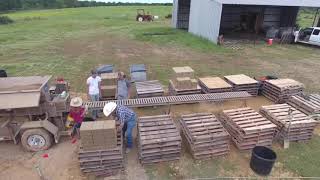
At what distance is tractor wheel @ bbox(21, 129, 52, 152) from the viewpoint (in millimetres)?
7676

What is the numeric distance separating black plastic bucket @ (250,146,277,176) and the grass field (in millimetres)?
435

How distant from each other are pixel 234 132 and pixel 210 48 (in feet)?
42.6

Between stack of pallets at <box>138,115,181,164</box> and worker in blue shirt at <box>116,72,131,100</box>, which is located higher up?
worker in blue shirt at <box>116,72,131,100</box>

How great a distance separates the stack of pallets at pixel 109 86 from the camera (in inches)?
426

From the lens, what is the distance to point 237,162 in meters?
7.50

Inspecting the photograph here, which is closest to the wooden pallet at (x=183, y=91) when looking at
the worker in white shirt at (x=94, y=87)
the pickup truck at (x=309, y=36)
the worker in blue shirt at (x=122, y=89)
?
the worker in blue shirt at (x=122, y=89)

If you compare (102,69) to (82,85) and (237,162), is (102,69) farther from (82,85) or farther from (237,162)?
(237,162)

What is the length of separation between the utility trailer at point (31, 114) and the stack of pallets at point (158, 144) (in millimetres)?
2651

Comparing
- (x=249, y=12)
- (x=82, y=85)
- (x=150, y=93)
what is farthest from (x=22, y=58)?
(x=249, y=12)

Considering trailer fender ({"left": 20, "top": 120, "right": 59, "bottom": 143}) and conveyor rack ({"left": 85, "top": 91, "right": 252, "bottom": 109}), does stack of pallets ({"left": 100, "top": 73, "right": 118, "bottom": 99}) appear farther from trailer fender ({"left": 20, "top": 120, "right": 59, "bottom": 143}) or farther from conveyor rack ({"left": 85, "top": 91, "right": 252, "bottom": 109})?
trailer fender ({"left": 20, "top": 120, "right": 59, "bottom": 143})

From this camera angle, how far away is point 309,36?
22.6m

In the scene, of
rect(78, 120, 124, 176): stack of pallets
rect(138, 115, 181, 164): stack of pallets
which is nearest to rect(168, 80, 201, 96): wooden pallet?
rect(138, 115, 181, 164): stack of pallets

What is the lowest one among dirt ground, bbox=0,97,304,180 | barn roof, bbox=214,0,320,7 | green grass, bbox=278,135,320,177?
dirt ground, bbox=0,97,304,180

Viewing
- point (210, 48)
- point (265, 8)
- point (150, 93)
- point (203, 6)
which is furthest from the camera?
point (265, 8)
